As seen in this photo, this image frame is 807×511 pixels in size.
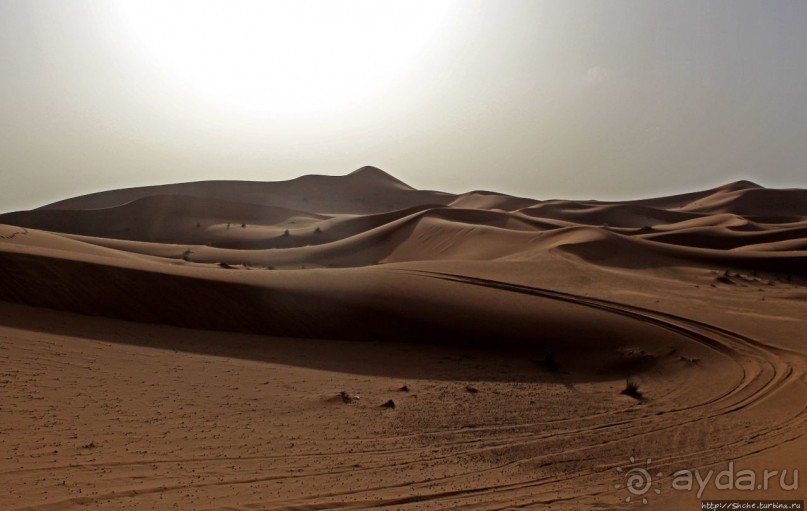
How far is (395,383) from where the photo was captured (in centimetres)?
1109

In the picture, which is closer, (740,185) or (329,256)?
(329,256)

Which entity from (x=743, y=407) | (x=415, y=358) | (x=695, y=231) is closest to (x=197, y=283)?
(x=415, y=358)

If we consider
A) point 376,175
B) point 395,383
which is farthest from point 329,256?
point 376,175

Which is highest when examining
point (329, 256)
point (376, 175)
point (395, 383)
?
point (376, 175)

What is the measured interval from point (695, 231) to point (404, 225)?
16.8m

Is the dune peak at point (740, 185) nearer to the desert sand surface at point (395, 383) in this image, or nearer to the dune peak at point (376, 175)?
the dune peak at point (376, 175)

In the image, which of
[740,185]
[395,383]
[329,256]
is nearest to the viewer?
[395,383]

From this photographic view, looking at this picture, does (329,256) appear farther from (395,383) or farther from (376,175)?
(376,175)

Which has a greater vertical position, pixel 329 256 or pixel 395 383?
pixel 329 256

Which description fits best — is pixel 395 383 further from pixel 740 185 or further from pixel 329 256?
pixel 740 185

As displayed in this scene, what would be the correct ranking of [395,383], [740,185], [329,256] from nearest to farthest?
[395,383]
[329,256]
[740,185]

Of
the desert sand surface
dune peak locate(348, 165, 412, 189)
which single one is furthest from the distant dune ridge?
dune peak locate(348, 165, 412, 189)

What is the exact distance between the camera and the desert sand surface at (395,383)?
21.0ft

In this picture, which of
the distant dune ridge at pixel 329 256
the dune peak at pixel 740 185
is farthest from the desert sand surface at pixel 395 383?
the dune peak at pixel 740 185
